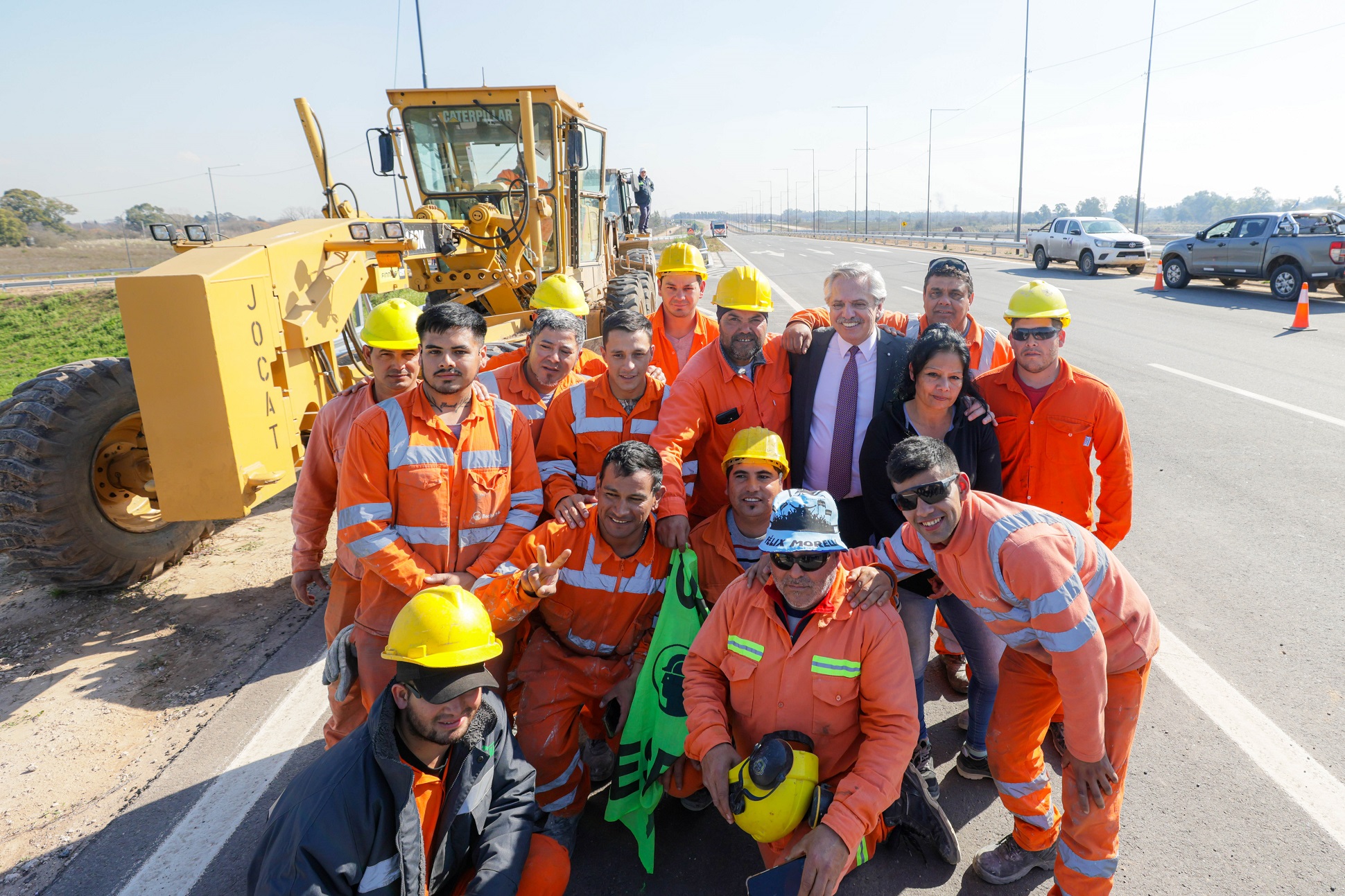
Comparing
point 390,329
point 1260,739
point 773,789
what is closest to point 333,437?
point 390,329

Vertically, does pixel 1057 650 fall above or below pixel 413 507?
below

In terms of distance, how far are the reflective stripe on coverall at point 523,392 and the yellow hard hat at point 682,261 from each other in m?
1.21

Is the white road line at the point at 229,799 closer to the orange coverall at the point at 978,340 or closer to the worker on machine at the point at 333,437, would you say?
the worker on machine at the point at 333,437

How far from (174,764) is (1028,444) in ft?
13.6

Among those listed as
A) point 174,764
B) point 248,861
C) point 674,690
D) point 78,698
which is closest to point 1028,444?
point 674,690

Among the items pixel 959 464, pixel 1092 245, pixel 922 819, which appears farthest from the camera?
pixel 1092 245

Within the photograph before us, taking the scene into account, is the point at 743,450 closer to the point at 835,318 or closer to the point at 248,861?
the point at 835,318

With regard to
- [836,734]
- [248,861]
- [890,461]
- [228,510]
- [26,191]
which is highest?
[26,191]

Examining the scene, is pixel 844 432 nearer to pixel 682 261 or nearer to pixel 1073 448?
pixel 1073 448

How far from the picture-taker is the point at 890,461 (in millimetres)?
2650

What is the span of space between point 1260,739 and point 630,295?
24.0 feet

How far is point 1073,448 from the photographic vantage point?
351cm

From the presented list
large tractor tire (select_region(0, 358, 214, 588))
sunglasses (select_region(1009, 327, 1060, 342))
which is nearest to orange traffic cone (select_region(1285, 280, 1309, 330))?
sunglasses (select_region(1009, 327, 1060, 342))

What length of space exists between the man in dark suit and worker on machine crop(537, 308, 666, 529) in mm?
764
